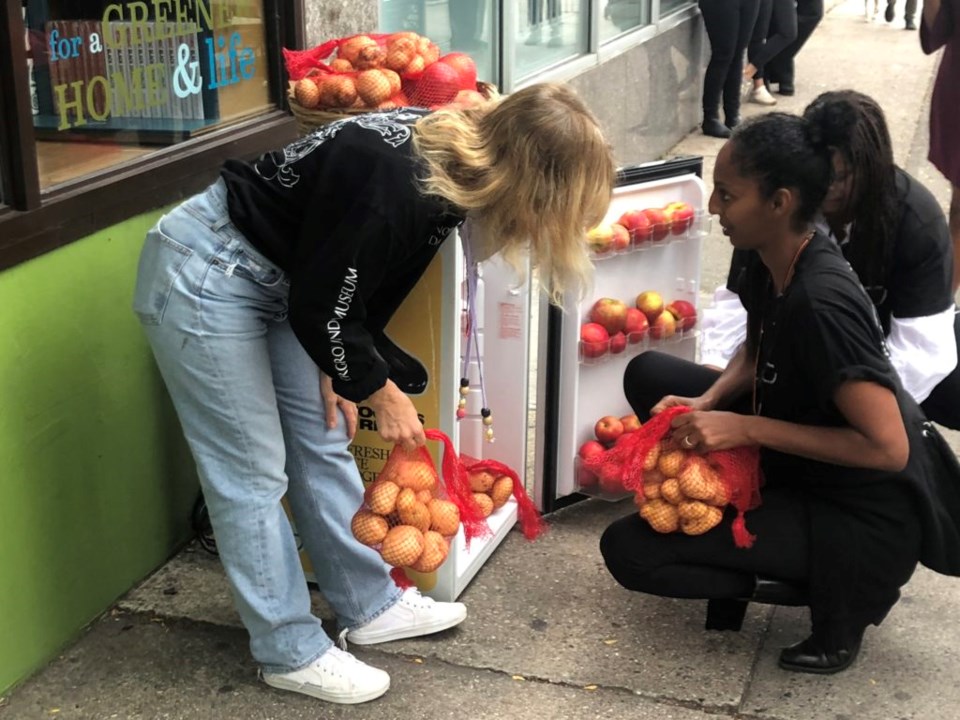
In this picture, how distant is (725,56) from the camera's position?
902cm

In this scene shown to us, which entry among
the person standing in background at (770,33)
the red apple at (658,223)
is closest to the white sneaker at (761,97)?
the person standing in background at (770,33)

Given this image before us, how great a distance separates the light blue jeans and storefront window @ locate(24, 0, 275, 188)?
60 cm

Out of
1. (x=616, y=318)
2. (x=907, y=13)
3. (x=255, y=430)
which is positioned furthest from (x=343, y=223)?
(x=907, y=13)

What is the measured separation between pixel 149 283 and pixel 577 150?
0.99 meters

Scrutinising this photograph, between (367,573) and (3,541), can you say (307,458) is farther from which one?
(3,541)

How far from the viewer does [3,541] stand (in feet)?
9.92

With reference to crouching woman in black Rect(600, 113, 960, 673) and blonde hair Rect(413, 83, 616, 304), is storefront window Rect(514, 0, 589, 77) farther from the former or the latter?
blonde hair Rect(413, 83, 616, 304)

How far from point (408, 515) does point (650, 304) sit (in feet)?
4.48

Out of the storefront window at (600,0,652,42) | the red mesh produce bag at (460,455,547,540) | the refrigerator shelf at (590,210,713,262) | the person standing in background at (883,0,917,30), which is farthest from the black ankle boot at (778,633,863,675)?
the person standing in background at (883,0,917,30)

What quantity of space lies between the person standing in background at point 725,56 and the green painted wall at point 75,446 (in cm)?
617

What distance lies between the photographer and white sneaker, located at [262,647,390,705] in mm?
3117

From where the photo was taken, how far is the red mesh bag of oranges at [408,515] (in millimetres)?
3068

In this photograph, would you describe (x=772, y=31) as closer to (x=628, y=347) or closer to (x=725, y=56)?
(x=725, y=56)

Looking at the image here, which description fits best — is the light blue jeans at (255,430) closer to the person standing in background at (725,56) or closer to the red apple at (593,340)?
the red apple at (593,340)
